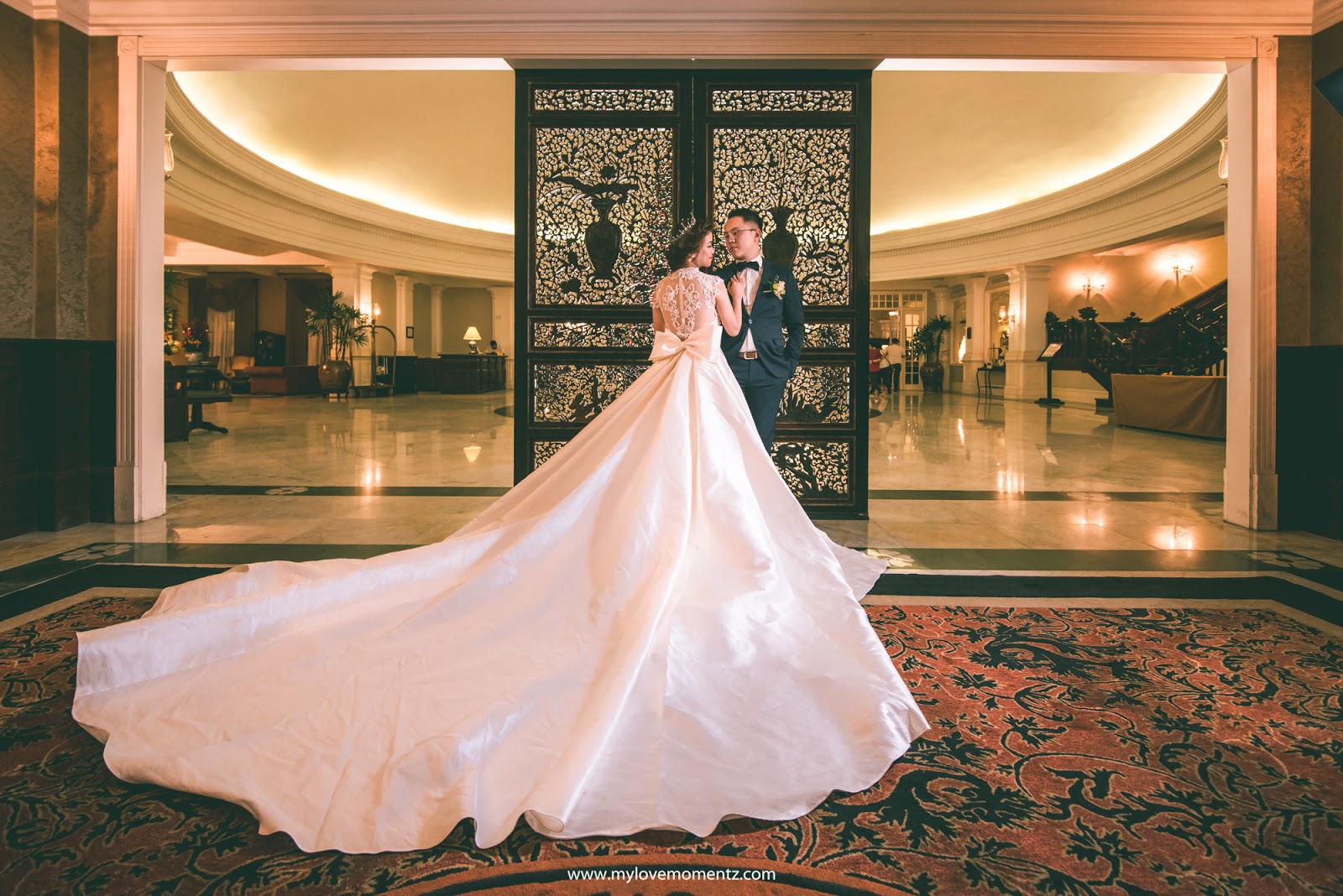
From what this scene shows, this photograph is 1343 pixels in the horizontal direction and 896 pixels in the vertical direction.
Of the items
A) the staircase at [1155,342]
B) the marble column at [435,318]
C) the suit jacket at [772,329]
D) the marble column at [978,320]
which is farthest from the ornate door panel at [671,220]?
the marble column at [435,318]

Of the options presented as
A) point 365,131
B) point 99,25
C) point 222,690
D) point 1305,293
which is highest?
point 365,131

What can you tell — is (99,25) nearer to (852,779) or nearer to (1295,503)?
(852,779)

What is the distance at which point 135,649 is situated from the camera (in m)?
2.09

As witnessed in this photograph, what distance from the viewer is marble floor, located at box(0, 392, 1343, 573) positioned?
161 inches

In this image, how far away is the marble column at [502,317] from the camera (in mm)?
21672

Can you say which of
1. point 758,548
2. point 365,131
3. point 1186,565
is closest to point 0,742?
point 758,548

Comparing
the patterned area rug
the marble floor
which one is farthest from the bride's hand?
the patterned area rug

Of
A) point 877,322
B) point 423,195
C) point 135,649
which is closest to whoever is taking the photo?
point 135,649

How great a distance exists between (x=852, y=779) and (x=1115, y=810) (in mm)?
544

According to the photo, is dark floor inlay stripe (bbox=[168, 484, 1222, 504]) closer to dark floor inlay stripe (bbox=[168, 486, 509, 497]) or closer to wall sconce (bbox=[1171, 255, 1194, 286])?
dark floor inlay stripe (bbox=[168, 486, 509, 497])

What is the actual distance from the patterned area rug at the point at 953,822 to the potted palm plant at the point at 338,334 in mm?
15407

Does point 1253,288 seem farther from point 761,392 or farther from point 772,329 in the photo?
point 761,392

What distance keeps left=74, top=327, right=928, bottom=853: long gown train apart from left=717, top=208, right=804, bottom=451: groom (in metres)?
0.97

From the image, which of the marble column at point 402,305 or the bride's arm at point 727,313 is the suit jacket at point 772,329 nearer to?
the bride's arm at point 727,313
